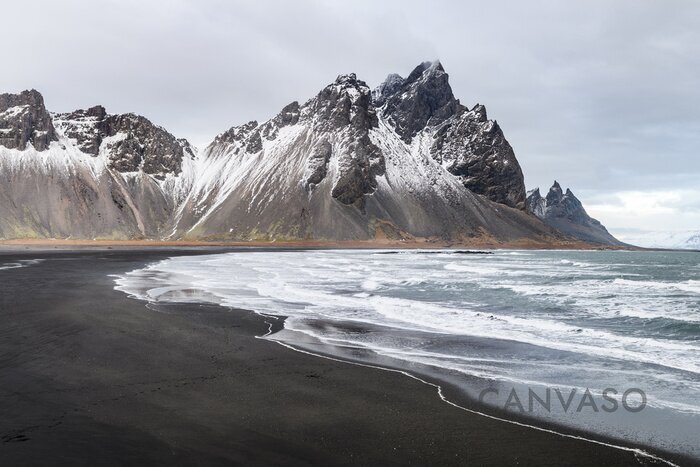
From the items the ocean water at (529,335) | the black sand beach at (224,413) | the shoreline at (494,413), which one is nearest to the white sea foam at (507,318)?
the ocean water at (529,335)

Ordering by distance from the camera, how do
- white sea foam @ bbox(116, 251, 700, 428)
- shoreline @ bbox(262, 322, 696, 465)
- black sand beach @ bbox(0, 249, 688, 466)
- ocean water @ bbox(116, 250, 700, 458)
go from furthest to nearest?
white sea foam @ bbox(116, 251, 700, 428)
ocean water @ bbox(116, 250, 700, 458)
shoreline @ bbox(262, 322, 696, 465)
black sand beach @ bbox(0, 249, 688, 466)

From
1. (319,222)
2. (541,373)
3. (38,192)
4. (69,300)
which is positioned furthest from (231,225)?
(541,373)

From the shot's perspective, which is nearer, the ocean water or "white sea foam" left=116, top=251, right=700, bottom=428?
the ocean water

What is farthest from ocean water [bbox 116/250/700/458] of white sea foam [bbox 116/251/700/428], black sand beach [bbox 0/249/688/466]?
black sand beach [bbox 0/249/688/466]

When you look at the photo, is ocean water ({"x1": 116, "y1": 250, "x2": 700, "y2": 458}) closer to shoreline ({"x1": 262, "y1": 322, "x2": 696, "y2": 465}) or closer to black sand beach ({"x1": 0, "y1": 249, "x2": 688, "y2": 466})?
shoreline ({"x1": 262, "y1": 322, "x2": 696, "y2": 465})

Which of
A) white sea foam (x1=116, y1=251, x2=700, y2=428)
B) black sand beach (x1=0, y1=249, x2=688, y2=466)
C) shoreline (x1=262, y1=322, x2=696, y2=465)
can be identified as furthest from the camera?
white sea foam (x1=116, y1=251, x2=700, y2=428)

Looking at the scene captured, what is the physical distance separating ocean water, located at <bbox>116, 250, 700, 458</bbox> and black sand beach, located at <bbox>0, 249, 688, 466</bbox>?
159 centimetres

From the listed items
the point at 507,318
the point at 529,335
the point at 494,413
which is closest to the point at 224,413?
the point at 494,413

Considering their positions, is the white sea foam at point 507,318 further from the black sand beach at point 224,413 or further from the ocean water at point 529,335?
the black sand beach at point 224,413

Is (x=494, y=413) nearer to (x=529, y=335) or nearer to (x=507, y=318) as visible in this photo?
(x=529, y=335)

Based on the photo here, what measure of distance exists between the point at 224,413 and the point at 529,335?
13.2 metres

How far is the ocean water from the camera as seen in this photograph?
416 inches

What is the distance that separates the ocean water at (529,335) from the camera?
1056 centimetres

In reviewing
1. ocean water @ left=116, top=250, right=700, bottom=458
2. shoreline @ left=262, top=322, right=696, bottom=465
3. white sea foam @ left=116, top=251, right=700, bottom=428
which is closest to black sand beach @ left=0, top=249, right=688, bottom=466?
shoreline @ left=262, top=322, right=696, bottom=465
